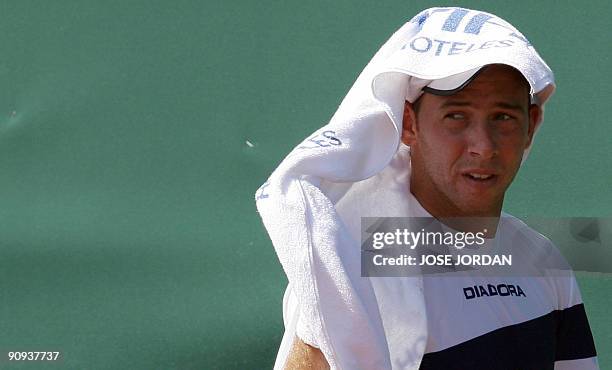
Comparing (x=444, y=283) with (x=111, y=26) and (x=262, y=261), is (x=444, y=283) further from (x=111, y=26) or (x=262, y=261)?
(x=111, y=26)

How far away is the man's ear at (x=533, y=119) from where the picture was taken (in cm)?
144

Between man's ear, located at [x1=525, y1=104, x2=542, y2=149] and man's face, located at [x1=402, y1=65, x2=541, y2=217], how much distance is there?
30 millimetres

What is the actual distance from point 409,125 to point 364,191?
109mm

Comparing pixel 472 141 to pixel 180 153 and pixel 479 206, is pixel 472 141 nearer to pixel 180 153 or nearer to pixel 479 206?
pixel 479 206

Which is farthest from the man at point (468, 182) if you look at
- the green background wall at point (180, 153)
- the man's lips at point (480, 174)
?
the green background wall at point (180, 153)

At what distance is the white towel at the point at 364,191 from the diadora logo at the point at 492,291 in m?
0.09

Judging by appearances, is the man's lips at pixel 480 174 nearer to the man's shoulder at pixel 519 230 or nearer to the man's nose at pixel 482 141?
the man's nose at pixel 482 141

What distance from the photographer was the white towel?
3.93 ft

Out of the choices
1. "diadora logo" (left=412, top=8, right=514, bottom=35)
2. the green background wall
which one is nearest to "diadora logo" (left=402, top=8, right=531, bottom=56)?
"diadora logo" (left=412, top=8, right=514, bottom=35)

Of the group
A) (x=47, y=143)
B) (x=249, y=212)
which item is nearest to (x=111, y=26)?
(x=47, y=143)

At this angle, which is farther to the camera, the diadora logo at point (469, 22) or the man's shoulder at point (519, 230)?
the man's shoulder at point (519, 230)

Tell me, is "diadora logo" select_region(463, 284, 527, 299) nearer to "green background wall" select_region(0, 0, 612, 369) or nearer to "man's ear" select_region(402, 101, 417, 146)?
"man's ear" select_region(402, 101, 417, 146)

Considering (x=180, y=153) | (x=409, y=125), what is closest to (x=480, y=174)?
(x=409, y=125)

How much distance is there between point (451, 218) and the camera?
1413 millimetres
